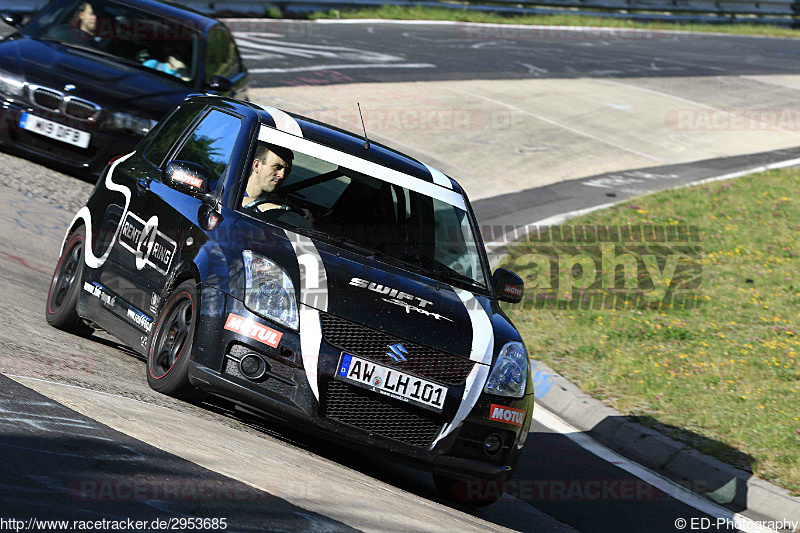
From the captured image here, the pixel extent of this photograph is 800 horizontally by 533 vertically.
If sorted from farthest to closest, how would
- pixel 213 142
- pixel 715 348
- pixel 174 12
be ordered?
pixel 174 12
pixel 715 348
pixel 213 142

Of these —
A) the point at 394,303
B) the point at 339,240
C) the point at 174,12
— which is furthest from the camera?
the point at 174,12

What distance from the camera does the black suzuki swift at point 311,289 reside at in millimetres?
5395

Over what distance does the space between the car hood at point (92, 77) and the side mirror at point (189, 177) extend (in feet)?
15.7

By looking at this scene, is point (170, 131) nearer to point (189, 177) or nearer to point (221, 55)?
point (189, 177)

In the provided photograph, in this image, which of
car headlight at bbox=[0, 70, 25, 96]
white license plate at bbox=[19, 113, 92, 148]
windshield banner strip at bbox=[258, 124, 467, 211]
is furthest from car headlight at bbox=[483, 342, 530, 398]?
car headlight at bbox=[0, 70, 25, 96]

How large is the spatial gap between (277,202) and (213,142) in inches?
28.8

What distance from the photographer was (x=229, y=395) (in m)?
5.45

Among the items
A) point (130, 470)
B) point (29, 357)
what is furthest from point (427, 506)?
point (29, 357)

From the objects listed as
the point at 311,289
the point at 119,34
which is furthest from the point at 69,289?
the point at 119,34

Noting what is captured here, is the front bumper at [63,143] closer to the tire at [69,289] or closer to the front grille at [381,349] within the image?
the tire at [69,289]

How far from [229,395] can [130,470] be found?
4.31 feet

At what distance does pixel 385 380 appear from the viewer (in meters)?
5.37

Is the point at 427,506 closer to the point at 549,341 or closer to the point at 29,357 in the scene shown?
the point at 29,357

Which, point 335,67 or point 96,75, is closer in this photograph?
point 96,75
